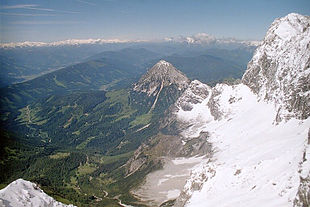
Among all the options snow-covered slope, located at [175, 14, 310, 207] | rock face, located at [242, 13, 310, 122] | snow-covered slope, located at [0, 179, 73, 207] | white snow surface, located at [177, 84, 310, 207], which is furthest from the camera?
rock face, located at [242, 13, 310, 122]

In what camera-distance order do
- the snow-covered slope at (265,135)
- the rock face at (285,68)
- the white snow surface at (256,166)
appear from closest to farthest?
1. the white snow surface at (256,166)
2. the snow-covered slope at (265,135)
3. the rock face at (285,68)

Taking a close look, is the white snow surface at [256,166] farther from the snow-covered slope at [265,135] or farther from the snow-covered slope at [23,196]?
the snow-covered slope at [23,196]

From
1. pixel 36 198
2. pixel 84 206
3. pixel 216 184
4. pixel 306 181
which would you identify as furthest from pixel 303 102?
pixel 84 206

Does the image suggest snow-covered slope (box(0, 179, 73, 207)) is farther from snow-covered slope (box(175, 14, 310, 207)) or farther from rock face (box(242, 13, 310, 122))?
rock face (box(242, 13, 310, 122))

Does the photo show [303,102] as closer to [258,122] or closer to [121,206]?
[258,122]

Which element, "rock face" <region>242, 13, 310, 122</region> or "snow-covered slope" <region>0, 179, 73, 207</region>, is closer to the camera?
"snow-covered slope" <region>0, 179, 73, 207</region>

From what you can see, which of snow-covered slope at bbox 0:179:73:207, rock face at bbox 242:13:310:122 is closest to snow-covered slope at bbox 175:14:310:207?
rock face at bbox 242:13:310:122

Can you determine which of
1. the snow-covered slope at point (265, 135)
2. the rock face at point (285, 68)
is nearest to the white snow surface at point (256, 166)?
the snow-covered slope at point (265, 135)
